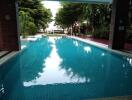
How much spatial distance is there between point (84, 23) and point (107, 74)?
24.5 m

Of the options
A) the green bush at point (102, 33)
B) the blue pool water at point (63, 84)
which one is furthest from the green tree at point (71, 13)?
the blue pool water at point (63, 84)

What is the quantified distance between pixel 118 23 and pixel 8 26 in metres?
6.29

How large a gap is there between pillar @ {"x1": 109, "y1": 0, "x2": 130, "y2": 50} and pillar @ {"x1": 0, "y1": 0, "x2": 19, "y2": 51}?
221 inches

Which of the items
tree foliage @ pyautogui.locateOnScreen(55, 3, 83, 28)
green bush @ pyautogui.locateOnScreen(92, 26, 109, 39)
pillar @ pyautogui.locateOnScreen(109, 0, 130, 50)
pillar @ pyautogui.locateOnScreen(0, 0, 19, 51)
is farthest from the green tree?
pillar @ pyautogui.locateOnScreen(0, 0, 19, 51)

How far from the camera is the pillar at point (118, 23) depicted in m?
11.5

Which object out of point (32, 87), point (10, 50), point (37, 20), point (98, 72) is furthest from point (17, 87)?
point (37, 20)

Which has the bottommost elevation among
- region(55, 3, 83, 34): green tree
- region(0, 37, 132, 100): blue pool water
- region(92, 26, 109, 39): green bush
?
region(0, 37, 132, 100): blue pool water

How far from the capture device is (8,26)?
423 inches

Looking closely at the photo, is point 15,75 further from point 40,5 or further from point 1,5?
point 40,5

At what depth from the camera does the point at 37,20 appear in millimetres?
31984

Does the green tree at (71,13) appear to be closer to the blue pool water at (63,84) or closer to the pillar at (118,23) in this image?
the pillar at (118,23)

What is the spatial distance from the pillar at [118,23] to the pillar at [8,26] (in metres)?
5.61

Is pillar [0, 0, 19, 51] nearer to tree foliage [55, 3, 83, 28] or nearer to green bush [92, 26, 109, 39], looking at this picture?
green bush [92, 26, 109, 39]

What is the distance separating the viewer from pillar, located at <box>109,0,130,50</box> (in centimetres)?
1148
